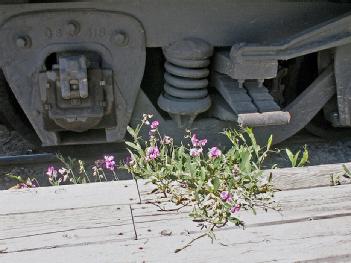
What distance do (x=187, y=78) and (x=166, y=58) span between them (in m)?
0.17

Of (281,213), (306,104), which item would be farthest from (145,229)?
(306,104)

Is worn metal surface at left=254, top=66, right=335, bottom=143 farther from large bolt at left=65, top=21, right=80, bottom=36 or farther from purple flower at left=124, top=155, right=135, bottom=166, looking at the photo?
large bolt at left=65, top=21, right=80, bottom=36

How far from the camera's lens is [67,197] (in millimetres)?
1911

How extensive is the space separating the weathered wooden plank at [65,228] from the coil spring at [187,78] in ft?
3.76

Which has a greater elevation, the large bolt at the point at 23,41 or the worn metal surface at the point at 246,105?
the large bolt at the point at 23,41

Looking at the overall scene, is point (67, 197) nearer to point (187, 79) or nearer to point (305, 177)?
point (305, 177)

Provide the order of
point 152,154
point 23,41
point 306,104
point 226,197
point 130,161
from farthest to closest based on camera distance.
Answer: point 306,104 < point 23,41 < point 130,161 < point 152,154 < point 226,197

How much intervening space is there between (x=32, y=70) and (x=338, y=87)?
1737 millimetres

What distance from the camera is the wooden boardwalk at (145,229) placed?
161 centimetres

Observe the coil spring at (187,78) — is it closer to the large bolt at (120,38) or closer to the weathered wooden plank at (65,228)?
the large bolt at (120,38)

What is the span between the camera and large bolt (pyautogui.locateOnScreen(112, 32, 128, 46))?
2.79 metres

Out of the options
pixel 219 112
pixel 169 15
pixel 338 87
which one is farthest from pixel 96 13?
pixel 338 87

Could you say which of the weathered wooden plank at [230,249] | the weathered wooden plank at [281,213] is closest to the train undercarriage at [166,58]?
the weathered wooden plank at [281,213]

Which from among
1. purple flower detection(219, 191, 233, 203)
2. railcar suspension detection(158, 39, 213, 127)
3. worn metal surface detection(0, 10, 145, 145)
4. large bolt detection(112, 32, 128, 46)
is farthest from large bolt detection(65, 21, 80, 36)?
purple flower detection(219, 191, 233, 203)
